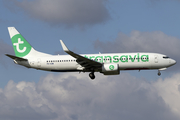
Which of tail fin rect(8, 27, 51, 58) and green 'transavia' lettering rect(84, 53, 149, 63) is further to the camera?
tail fin rect(8, 27, 51, 58)

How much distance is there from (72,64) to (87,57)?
2884mm

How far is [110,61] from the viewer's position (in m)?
61.3

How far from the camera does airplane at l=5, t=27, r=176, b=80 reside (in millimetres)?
60750

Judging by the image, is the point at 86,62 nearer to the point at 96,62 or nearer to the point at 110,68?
the point at 96,62

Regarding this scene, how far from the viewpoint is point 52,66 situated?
6341 centimetres

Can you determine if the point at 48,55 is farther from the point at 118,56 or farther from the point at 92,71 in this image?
the point at 118,56

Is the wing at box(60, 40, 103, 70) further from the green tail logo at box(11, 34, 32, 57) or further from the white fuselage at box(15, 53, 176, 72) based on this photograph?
the green tail logo at box(11, 34, 32, 57)

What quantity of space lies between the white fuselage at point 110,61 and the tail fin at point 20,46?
2.07 meters

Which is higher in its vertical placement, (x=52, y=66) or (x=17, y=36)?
(x=17, y=36)

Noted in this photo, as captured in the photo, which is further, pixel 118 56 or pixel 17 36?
pixel 17 36

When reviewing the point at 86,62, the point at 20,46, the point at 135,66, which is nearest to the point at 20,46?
the point at 20,46

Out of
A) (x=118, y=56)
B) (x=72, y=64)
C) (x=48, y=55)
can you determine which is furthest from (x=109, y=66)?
(x=48, y=55)

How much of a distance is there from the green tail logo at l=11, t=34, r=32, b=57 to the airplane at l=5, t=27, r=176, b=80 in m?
0.84

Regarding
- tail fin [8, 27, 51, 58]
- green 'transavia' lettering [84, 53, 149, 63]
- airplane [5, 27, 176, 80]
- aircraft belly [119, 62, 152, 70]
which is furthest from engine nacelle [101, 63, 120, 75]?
tail fin [8, 27, 51, 58]
